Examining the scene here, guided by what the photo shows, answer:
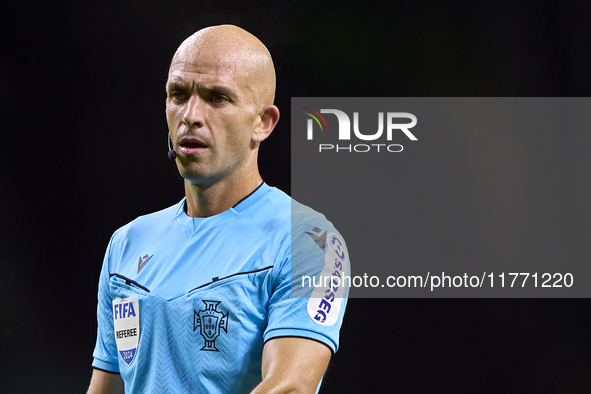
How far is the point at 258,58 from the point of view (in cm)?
157

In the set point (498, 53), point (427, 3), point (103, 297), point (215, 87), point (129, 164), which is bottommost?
point (103, 297)

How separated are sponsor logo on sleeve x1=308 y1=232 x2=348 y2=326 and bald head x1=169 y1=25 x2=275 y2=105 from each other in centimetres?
39

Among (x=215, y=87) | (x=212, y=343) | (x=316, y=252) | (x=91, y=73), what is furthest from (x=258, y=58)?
(x=91, y=73)

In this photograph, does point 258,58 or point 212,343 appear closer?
point 212,343

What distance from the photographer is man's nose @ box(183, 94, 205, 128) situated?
58.6 inches

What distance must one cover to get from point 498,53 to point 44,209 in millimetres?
1750

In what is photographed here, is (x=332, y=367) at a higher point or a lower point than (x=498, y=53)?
lower

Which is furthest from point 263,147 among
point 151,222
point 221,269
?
point 221,269

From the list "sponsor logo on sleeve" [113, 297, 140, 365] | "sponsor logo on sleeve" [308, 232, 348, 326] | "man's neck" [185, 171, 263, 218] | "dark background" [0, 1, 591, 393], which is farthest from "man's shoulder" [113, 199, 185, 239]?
"dark background" [0, 1, 591, 393]

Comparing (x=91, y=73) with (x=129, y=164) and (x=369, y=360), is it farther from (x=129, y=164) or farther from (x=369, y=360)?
(x=369, y=360)

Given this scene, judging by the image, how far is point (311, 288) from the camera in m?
1.38

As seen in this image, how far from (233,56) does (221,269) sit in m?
0.48

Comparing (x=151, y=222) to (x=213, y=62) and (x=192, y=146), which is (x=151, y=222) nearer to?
(x=192, y=146)

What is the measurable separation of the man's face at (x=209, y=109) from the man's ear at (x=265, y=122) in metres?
0.04
